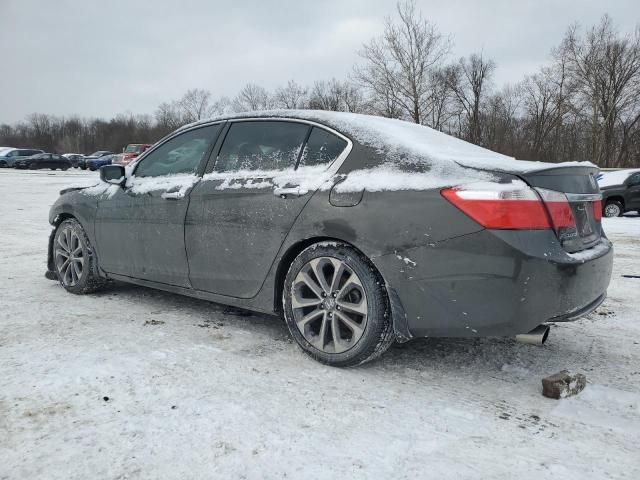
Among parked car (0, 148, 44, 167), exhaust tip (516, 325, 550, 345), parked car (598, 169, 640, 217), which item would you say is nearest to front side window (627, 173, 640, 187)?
parked car (598, 169, 640, 217)

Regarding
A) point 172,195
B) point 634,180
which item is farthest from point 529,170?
point 634,180

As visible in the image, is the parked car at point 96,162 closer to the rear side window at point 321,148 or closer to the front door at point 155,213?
the front door at point 155,213

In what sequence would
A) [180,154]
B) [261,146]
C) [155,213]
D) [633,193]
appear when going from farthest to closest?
[633,193], [180,154], [155,213], [261,146]

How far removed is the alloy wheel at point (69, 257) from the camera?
450 centimetres

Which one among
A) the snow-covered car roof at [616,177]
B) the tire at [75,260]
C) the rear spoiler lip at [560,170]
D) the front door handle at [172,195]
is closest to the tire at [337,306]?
the rear spoiler lip at [560,170]

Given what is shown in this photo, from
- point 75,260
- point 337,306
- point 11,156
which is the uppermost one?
point 11,156

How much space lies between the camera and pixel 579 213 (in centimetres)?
268

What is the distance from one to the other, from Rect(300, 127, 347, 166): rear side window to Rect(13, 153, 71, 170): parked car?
42725 millimetres

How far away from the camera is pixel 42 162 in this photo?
4038cm

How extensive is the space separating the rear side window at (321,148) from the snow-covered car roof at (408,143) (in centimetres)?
6

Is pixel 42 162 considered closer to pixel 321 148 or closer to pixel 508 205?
pixel 321 148

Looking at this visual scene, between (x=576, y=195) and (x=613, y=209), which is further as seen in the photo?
(x=613, y=209)

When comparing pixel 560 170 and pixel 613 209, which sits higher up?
pixel 560 170

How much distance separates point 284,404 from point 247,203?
1.30m
